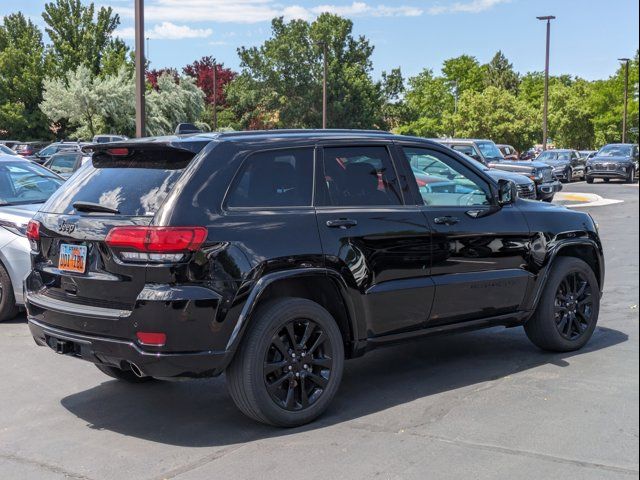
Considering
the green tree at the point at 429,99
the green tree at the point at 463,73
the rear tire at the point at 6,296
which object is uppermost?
the green tree at the point at 463,73

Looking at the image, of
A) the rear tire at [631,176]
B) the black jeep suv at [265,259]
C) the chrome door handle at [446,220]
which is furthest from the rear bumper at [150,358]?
the rear tire at [631,176]

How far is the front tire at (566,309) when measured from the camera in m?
6.53

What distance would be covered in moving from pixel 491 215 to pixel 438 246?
664mm

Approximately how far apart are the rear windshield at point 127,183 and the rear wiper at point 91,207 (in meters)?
0.03

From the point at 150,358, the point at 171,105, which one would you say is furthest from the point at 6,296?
the point at 171,105

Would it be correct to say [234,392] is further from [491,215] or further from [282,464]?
[491,215]

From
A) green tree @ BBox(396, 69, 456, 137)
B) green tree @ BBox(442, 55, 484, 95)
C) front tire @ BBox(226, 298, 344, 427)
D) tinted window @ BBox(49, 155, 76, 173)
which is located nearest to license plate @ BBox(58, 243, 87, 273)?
front tire @ BBox(226, 298, 344, 427)

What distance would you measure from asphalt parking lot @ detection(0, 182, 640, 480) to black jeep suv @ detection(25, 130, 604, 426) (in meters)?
0.34

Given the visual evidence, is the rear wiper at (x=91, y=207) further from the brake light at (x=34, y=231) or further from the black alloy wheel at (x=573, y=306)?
the black alloy wheel at (x=573, y=306)

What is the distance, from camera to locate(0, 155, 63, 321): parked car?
8000 millimetres

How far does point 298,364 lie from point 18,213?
4.49 m

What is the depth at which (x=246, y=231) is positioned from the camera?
4812mm

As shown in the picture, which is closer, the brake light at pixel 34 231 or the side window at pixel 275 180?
the side window at pixel 275 180

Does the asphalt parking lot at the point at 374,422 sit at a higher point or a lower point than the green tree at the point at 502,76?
lower
